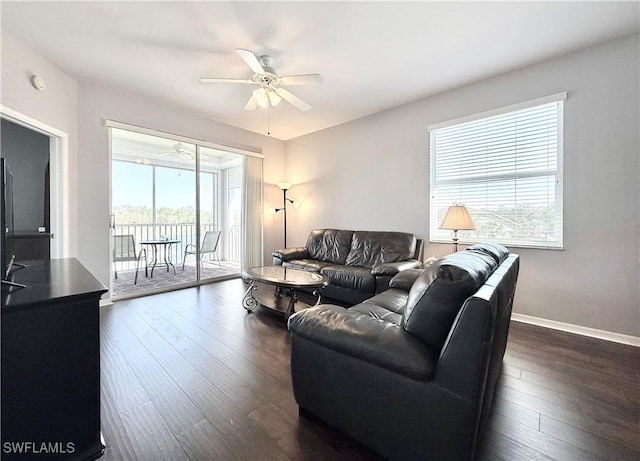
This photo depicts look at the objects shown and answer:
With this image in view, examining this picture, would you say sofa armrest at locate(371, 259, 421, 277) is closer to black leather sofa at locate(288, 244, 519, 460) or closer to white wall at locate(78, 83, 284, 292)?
black leather sofa at locate(288, 244, 519, 460)

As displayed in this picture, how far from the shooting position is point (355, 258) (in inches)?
159

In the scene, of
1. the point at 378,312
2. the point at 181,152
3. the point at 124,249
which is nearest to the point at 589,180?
the point at 378,312

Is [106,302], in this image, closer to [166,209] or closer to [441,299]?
[166,209]

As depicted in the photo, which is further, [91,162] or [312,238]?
[312,238]

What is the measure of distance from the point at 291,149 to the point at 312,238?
6.86ft

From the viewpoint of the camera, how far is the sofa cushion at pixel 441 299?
43.9 inches

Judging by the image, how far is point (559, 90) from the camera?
8.96ft

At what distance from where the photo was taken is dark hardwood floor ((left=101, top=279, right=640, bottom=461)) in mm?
1311

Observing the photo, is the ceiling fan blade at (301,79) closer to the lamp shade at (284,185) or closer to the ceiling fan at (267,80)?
the ceiling fan at (267,80)

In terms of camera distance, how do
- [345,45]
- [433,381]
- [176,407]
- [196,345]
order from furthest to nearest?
1. [345,45]
2. [196,345]
3. [176,407]
4. [433,381]

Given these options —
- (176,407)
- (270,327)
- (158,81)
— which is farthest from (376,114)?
(176,407)

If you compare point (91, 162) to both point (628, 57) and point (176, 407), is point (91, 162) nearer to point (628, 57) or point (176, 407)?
point (176, 407)

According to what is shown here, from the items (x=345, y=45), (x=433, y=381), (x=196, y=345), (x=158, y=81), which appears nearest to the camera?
(x=433, y=381)

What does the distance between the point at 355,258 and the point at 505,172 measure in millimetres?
2121
